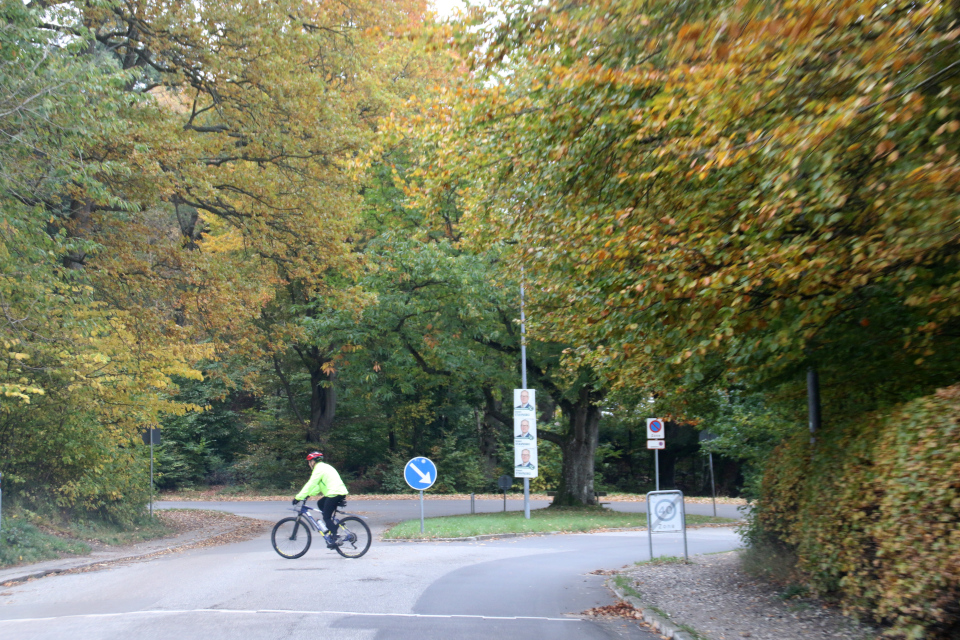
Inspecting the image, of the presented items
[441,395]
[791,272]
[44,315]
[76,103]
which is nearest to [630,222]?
[791,272]

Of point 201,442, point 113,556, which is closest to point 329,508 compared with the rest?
point 113,556

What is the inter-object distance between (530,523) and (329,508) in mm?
8312

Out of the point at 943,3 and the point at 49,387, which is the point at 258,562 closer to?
the point at 49,387

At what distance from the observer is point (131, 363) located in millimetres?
17031

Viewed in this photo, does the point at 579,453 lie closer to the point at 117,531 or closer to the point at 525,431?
the point at 525,431

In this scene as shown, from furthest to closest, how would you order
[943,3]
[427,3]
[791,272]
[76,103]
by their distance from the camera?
[427,3], [76,103], [791,272], [943,3]

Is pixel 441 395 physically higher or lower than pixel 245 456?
higher

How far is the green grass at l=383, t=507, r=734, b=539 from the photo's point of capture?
18841 mm

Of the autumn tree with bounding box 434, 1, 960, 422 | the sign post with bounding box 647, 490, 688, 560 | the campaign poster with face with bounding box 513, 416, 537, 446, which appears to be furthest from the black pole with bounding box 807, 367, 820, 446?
the campaign poster with face with bounding box 513, 416, 537, 446

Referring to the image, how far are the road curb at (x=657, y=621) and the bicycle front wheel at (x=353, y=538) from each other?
5269mm

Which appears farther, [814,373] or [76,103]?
[76,103]

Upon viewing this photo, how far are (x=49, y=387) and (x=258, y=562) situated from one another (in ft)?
19.7

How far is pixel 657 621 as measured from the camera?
26.6 ft

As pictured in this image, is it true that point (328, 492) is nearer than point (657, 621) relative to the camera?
No
